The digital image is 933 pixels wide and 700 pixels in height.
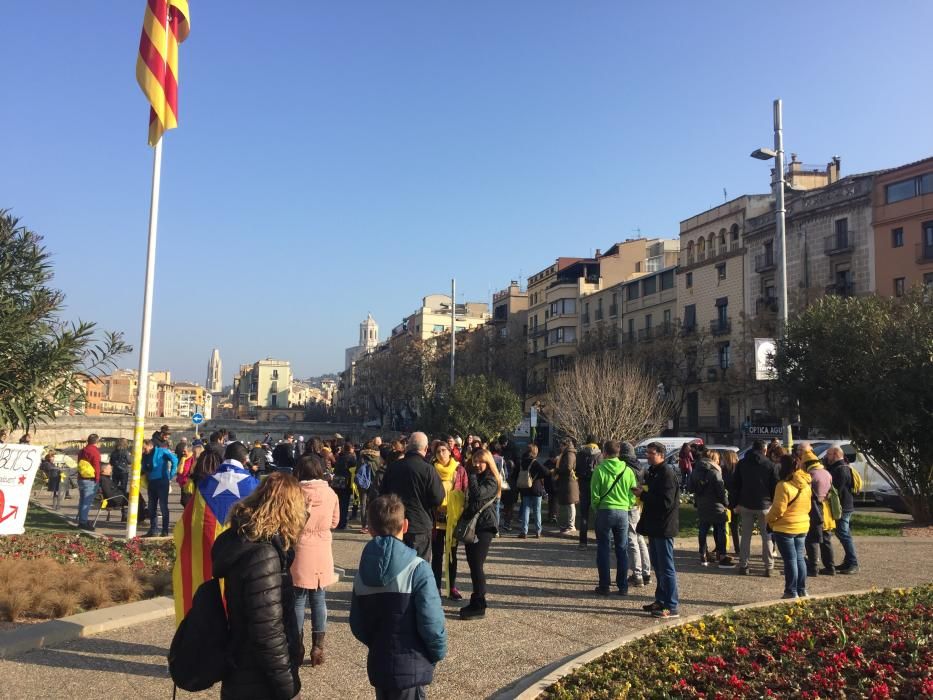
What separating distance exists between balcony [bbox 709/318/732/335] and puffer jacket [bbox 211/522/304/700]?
47.6 meters

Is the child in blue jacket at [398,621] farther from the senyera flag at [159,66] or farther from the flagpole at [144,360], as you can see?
the senyera flag at [159,66]

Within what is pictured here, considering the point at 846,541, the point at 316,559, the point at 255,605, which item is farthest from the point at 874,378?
the point at 255,605

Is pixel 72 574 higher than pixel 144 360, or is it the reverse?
pixel 144 360

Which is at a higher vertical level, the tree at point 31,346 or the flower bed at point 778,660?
the tree at point 31,346

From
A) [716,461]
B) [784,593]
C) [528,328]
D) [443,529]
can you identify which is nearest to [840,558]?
[716,461]

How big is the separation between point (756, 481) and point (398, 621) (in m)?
7.63

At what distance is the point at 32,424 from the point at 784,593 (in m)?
9.79

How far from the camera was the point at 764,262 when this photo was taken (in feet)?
154

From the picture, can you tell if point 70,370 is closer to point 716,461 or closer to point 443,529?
point 443,529

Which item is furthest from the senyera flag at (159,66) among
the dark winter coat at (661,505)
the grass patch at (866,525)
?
the grass patch at (866,525)

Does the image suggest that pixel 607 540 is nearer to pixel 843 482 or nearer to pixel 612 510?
pixel 612 510

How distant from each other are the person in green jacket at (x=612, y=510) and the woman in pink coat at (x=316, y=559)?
3624mm

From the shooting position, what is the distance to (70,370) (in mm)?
10844

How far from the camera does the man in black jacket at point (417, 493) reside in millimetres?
7492
